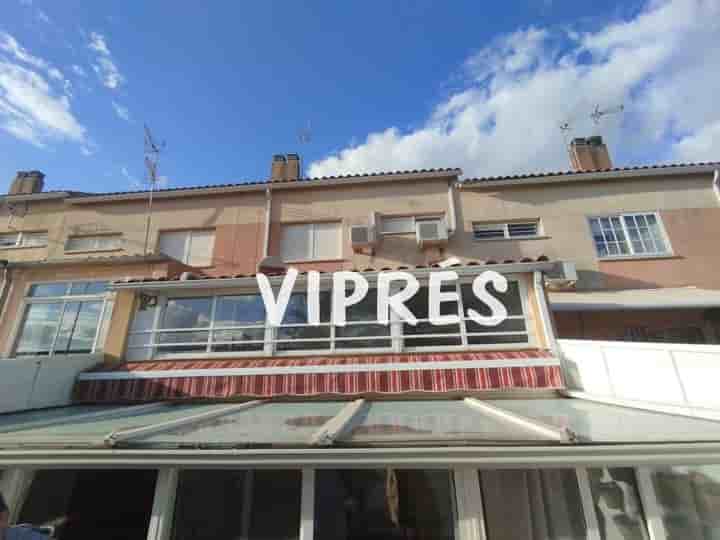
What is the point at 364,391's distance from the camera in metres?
8.53

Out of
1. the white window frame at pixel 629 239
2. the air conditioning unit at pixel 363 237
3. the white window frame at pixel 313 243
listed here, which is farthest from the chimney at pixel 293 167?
the white window frame at pixel 629 239

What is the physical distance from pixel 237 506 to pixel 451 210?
13566mm

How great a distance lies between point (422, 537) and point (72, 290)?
517 inches

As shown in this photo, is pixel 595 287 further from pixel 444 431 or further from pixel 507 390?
pixel 444 431

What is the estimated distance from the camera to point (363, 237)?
1458 centimetres

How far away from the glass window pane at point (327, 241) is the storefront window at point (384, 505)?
1067cm

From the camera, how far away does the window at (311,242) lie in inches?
607

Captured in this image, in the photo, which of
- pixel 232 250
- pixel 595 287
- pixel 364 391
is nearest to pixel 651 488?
pixel 364 391

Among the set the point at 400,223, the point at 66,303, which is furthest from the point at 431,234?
the point at 66,303

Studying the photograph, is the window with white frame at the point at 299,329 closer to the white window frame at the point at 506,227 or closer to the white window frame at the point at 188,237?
the white window frame at the point at 506,227

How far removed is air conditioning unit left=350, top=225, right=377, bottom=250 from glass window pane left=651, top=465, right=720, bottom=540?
11.2 metres

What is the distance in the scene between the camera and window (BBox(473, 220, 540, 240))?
48.8 ft

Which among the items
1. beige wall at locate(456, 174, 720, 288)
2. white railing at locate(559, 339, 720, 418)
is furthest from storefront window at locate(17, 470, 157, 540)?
beige wall at locate(456, 174, 720, 288)

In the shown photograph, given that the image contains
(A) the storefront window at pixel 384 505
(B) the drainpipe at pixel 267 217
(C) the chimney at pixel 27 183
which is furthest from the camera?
(C) the chimney at pixel 27 183
